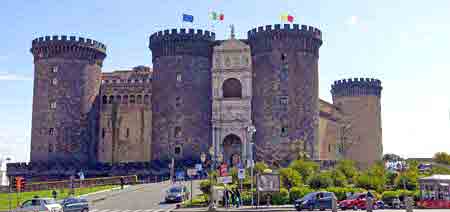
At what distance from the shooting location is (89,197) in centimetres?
4281

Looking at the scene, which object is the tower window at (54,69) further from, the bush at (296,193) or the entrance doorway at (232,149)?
Result: the bush at (296,193)

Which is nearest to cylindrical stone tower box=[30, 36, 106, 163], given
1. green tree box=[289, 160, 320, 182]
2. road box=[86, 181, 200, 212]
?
road box=[86, 181, 200, 212]

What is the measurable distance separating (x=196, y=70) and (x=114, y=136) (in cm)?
1286

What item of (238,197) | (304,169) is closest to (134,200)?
(238,197)

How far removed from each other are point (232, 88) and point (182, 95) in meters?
5.46

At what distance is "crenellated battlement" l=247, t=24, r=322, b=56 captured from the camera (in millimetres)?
60125

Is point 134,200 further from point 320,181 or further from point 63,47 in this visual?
point 63,47

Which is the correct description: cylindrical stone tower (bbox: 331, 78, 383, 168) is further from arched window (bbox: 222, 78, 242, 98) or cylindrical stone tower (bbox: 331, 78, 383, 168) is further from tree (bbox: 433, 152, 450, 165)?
arched window (bbox: 222, 78, 242, 98)

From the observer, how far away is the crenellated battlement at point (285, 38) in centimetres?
6012

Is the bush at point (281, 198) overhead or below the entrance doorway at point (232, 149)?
below

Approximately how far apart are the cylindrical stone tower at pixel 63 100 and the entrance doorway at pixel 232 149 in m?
14.7

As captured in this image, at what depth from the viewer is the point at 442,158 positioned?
81750 millimetres

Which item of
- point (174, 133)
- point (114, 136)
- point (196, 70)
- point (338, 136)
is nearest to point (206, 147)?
point (174, 133)

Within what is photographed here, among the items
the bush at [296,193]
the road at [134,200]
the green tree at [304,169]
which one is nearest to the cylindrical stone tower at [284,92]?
the road at [134,200]
